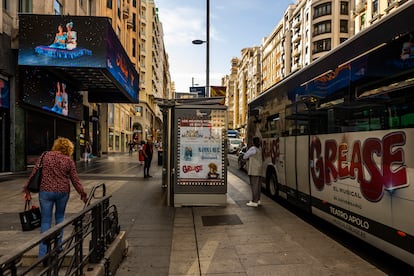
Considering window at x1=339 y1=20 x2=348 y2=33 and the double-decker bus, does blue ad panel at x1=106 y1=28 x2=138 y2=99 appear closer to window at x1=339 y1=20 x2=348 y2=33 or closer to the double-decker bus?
the double-decker bus

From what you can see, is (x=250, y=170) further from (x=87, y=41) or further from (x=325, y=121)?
(x=87, y=41)

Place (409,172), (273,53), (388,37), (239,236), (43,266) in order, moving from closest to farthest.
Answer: (43,266)
(409,172)
(388,37)
(239,236)
(273,53)

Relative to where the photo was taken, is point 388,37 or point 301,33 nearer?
point 388,37

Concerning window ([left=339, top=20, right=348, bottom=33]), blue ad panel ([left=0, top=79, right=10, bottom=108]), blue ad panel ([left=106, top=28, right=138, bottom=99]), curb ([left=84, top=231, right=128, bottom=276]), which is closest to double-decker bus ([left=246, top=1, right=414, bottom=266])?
curb ([left=84, top=231, right=128, bottom=276])

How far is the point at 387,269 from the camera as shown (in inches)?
187

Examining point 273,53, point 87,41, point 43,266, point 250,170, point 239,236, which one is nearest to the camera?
point 43,266

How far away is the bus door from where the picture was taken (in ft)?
24.0

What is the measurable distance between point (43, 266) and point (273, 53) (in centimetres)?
8788

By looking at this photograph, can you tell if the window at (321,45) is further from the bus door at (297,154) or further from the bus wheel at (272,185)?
the bus door at (297,154)

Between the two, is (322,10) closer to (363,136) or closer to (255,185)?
(255,185)

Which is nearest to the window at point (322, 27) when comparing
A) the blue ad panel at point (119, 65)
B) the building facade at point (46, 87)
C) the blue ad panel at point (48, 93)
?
the building facade at point (46, 87)

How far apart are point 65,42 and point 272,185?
11.6 m

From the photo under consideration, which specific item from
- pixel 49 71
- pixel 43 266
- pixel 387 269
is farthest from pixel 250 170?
pixel 49 71

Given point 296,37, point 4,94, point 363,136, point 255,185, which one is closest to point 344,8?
point 296,37
